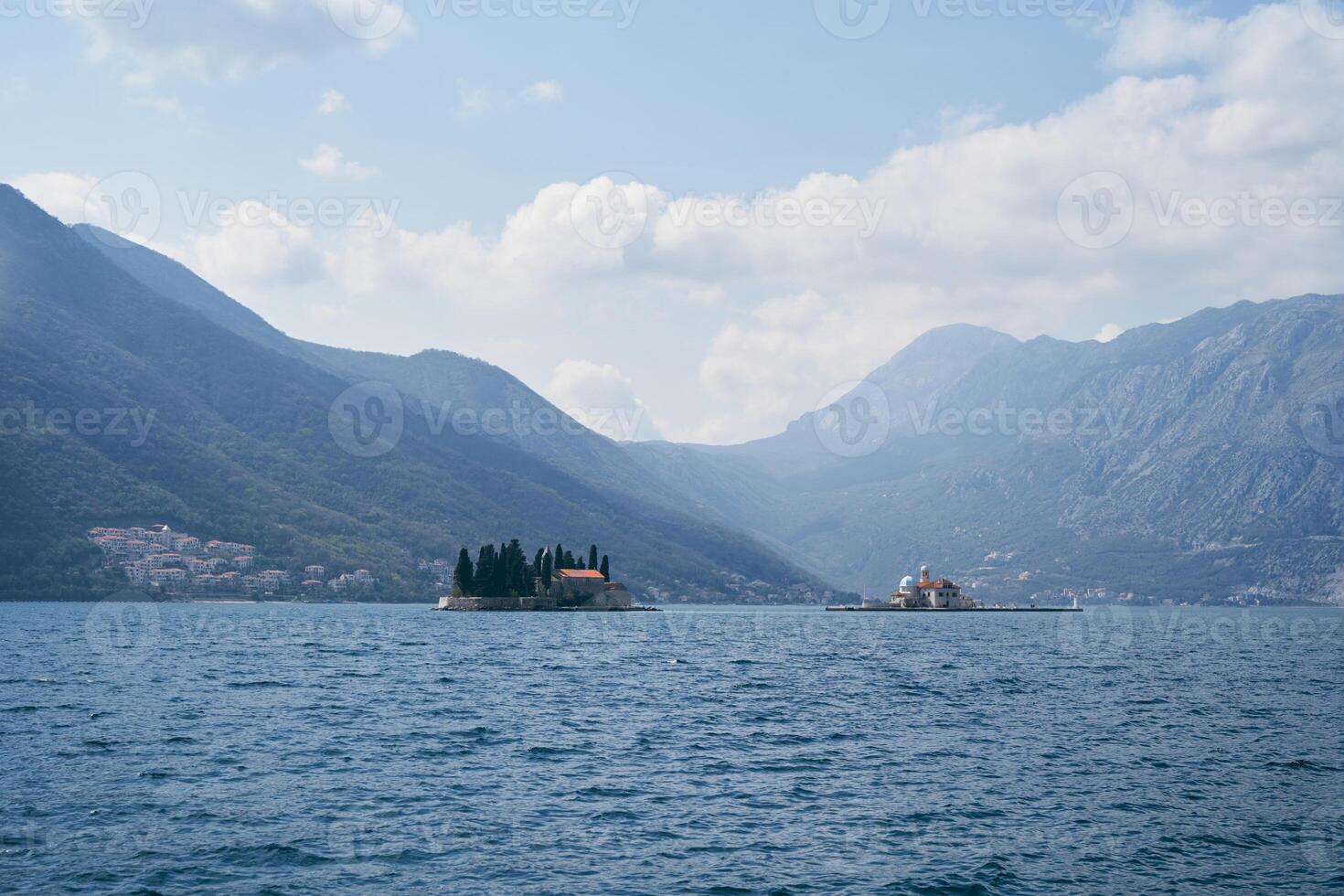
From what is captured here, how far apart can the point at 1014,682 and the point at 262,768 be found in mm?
62536

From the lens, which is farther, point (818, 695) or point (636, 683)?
point (636, 683)

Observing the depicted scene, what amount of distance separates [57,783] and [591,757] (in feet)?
70.8

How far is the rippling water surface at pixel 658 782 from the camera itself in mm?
31797

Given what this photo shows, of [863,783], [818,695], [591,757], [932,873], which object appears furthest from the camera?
[818,695]

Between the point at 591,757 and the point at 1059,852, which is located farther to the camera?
the point at 591,757

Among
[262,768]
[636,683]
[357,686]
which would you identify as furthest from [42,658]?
[262,768]

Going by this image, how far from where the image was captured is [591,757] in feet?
163

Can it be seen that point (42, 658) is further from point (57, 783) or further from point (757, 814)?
point (757, 814)

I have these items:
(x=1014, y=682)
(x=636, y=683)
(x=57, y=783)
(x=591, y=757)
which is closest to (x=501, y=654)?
(x=636, y=683)

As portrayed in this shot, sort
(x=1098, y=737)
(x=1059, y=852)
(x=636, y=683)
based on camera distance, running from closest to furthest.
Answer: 1. (x=1059, y=852)
2. (x=1098, y=737)
3. (x=636, y=683)

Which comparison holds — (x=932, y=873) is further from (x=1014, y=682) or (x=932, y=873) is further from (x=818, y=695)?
(x=1014, y=682)

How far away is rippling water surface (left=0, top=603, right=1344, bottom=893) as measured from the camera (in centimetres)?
3180

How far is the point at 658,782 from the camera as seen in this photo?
44.6m

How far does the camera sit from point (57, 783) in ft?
135
